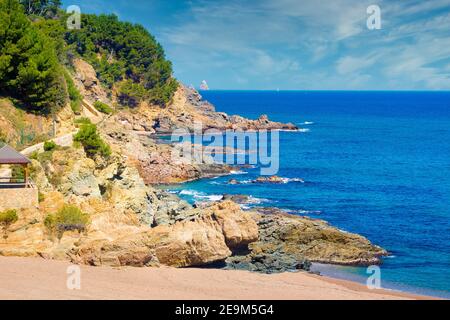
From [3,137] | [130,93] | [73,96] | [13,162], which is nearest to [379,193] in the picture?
[73,96]

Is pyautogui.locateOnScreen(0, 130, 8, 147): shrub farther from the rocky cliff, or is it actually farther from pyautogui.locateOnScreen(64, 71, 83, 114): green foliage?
pyautogui.locateOnScreen(64, 71, 83, 114): green foliage

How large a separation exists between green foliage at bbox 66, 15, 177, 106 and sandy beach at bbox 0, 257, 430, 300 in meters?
70.2

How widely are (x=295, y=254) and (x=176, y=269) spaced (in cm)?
796

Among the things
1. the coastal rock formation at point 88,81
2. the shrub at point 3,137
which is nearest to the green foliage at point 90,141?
the shrub at point 3,137

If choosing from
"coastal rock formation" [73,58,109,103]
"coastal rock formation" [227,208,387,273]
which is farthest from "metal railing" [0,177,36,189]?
"coastal rock formation" [73,58,109,103]

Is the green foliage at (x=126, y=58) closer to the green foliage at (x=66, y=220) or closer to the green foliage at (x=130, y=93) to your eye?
the green foliage at (x=130, y=93)

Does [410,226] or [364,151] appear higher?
[364,151]

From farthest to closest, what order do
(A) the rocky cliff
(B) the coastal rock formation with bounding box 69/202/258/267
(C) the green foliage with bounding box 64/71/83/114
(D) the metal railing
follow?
1. (C) the green foliage with bounding box 64/71/83/114
2. (D) the metal railing
3. (A) the rocky cliff
4. (B) the coastal rock formation with bounding box 69/202/258/267

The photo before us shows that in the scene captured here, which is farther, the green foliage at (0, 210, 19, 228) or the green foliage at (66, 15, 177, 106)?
the green foliage at (66, 15, 177, 106)

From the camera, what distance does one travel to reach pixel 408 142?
9131 centimetres

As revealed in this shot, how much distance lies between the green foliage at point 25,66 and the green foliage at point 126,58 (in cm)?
5062

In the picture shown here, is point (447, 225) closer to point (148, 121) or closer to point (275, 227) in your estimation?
point (275, 227)

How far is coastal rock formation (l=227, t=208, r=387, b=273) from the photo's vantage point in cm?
2916
